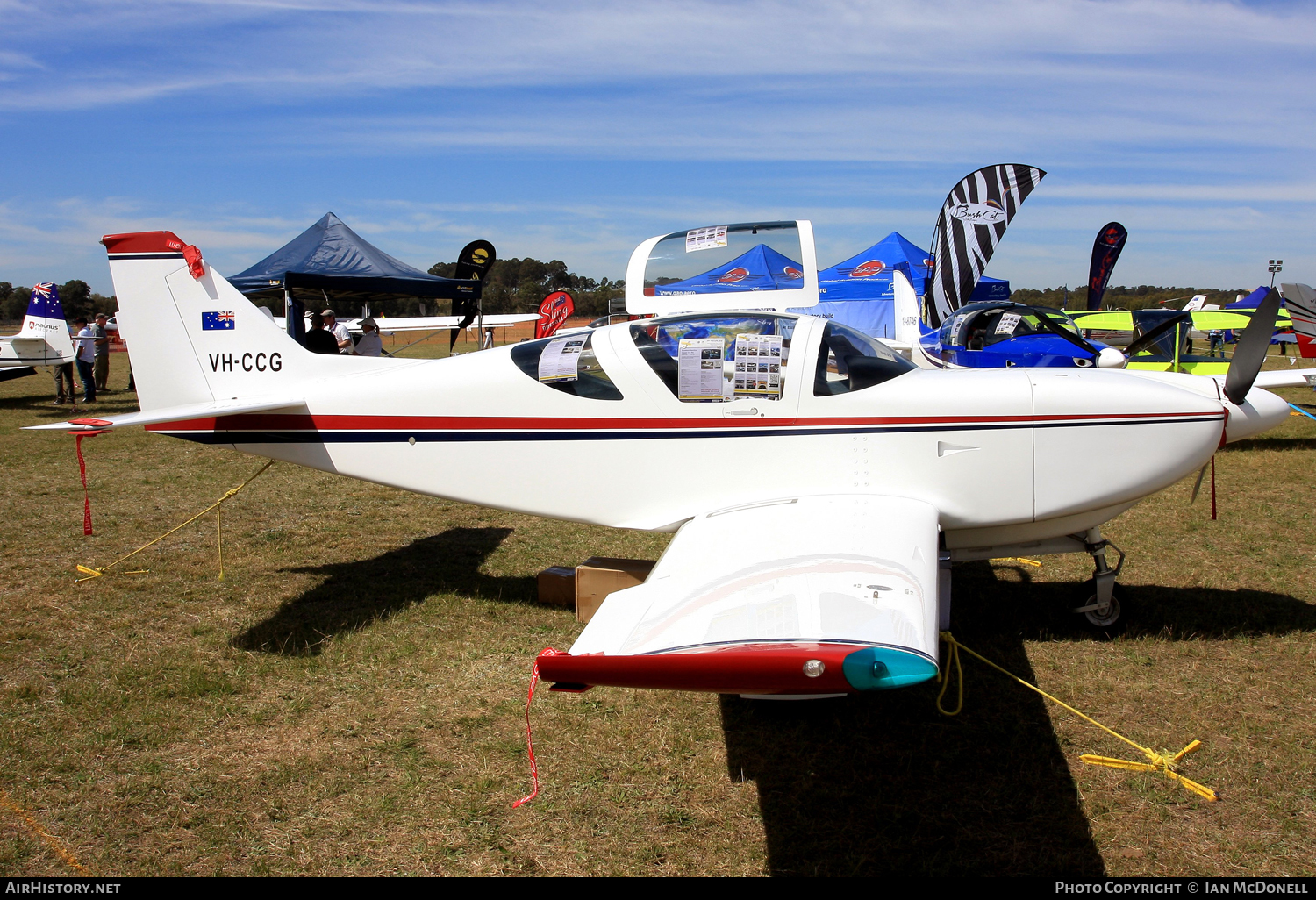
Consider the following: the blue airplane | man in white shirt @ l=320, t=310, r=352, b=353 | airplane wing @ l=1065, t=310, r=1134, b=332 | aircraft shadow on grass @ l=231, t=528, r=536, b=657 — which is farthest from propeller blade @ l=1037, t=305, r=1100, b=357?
man in white shirt @ l=320, t=310, r=352, b=353

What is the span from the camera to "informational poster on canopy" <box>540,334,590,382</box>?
4543mm

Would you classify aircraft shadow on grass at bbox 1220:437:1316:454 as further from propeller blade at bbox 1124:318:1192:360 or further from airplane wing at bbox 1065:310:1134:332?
airplane wing at bbox 1065:310:1134:332

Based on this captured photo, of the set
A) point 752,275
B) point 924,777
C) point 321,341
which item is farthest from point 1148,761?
point 321,341

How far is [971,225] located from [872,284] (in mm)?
5624

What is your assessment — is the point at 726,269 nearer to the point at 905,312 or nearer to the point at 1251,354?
the point at 1251,354

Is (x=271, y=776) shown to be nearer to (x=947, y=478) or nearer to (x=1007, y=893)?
(x=1007, y=893)

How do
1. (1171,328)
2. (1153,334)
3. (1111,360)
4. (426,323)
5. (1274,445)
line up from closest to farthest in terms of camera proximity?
(1111,360)
(1153,334)
(1274,445)
(1171,328)
(426,323)

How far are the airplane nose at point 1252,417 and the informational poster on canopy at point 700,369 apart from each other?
2685 mm

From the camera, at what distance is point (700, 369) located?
14.2ft

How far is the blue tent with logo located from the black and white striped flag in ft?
7.02

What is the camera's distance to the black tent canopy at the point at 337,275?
12617 millimetres

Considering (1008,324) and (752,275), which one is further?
(1008,324)

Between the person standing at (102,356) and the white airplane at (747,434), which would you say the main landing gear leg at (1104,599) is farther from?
the person standing at (102,356)

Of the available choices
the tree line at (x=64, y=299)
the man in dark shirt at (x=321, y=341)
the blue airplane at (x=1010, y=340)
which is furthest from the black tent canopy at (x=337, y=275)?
the tree line at (x=64, y=299)
